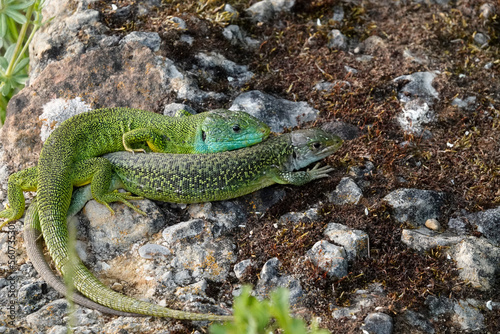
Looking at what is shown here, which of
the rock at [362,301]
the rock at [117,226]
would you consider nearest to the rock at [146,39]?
the rock at [117,226]

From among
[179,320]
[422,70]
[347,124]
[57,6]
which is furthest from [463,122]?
[57,6]

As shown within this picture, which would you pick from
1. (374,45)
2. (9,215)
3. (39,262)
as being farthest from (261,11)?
(39,262)

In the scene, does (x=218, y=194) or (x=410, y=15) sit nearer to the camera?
(x=218, y=194)

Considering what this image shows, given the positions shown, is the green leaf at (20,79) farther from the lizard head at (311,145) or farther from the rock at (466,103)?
the rock at (466,103)

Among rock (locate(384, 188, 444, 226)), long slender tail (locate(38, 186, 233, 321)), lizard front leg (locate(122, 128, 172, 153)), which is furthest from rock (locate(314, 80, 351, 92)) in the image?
long slender tail (locate(38, 186, 233, 321))

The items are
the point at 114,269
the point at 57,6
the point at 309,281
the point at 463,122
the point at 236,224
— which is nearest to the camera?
the point at 309,281

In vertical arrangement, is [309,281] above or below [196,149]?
below

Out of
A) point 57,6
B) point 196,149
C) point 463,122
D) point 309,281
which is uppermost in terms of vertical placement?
point 57,6

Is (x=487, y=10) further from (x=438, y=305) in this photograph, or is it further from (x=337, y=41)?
(x=438, y=305)

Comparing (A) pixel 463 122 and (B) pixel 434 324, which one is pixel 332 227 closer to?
(B) pixel 434 324
